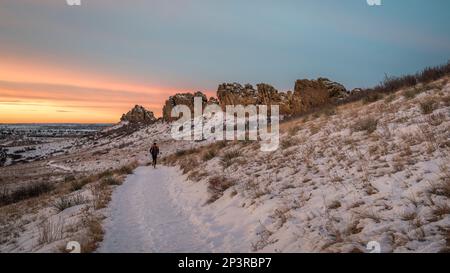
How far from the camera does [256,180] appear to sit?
10562mm

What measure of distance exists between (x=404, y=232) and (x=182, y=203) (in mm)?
7683

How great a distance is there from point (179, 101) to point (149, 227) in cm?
7391

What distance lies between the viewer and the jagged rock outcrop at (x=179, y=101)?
257 feet

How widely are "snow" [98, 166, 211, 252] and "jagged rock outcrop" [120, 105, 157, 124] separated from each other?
91.8 metres

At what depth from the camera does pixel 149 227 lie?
863cm

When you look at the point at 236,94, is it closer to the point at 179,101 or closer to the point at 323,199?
the point at 179,101

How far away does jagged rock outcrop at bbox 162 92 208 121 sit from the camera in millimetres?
78375

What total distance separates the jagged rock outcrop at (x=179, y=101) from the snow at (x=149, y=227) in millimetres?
65418

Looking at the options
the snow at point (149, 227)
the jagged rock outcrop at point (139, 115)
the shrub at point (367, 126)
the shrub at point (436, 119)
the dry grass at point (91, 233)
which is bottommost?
the snow at point (149, 227)

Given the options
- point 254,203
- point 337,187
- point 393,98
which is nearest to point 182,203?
point 254,203

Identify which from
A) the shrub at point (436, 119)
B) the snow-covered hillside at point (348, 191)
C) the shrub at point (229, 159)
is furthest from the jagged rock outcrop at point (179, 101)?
the shrub at point (436, 119)

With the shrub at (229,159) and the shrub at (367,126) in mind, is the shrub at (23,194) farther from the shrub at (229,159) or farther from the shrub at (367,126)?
the shrub at (367,126)

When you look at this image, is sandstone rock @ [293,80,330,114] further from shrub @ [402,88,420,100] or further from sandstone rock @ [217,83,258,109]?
shrub @ [402,88,420,100]
